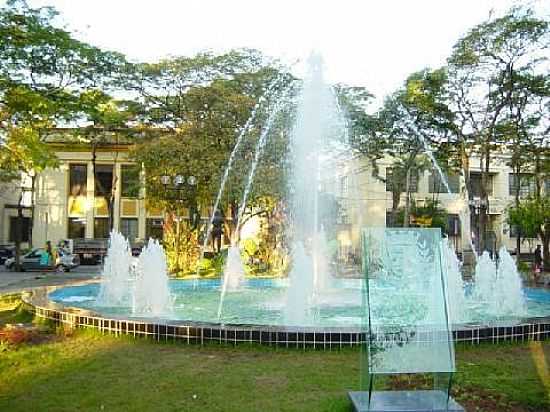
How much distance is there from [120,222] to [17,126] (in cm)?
3012

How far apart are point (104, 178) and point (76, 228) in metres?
3.97

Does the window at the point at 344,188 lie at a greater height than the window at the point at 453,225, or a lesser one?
greater

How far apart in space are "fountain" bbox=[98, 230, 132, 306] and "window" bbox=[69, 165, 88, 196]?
27.7m

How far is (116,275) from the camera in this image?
13.4 m

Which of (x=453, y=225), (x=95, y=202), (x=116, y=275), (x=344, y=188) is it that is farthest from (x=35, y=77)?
(x=453, y=225)

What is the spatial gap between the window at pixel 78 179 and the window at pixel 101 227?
212 cm

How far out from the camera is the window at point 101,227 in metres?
39.8

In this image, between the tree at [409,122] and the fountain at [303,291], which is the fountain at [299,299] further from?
the tree at [409,122]

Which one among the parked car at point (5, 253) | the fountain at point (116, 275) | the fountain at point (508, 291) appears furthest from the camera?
the parked car at point (5, 253)

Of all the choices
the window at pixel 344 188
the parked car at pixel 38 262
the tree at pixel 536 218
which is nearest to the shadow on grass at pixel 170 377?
the tree at pixel 536 218

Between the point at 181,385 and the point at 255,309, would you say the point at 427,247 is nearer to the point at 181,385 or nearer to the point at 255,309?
the point at 181,385

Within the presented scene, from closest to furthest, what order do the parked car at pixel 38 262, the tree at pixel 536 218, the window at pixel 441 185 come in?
the tree at pixel 536 218 → the parked car at pixel 38 262 → the window at pixel 441 185

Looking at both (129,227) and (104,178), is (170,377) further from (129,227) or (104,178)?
(104,178)

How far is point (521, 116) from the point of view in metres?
23.8
